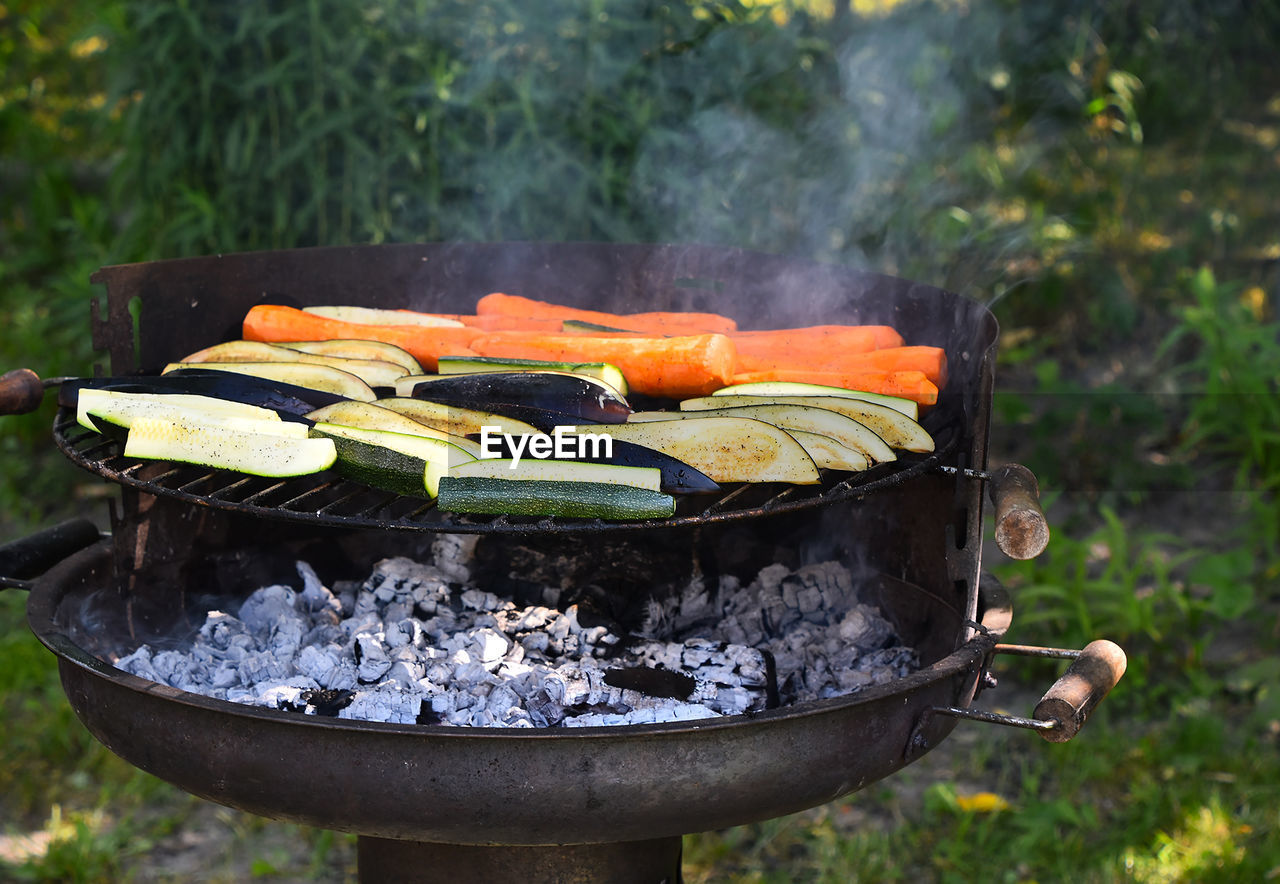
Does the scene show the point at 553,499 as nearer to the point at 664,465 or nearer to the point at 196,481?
the point at 664,465

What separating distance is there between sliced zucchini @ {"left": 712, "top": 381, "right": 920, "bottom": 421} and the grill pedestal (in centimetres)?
97

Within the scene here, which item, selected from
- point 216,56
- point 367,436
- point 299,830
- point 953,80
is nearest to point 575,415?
point 367,436

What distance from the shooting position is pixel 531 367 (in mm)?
2527

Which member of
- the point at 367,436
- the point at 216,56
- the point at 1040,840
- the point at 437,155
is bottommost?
the point at 1040,840

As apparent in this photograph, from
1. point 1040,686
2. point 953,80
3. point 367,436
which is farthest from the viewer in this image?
point 953,80

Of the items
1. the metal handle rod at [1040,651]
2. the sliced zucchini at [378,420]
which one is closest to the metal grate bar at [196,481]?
the sliced zucchini at [378,420]

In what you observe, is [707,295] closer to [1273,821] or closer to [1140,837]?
[1140,837]

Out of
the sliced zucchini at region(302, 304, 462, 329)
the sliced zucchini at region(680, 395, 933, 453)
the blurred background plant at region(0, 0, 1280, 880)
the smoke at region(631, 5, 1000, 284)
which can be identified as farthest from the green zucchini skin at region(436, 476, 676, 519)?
the smoke at region(631, 5, 1000, 284)

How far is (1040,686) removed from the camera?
14.0ft

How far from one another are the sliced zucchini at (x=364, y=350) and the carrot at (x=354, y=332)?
0.07 meters

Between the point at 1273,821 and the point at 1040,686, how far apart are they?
0.94 m

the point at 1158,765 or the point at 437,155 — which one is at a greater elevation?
the point at 437,155

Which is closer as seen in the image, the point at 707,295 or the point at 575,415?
the point at 575,415

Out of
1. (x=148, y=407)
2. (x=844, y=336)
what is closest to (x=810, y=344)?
(x=844, y=336)
